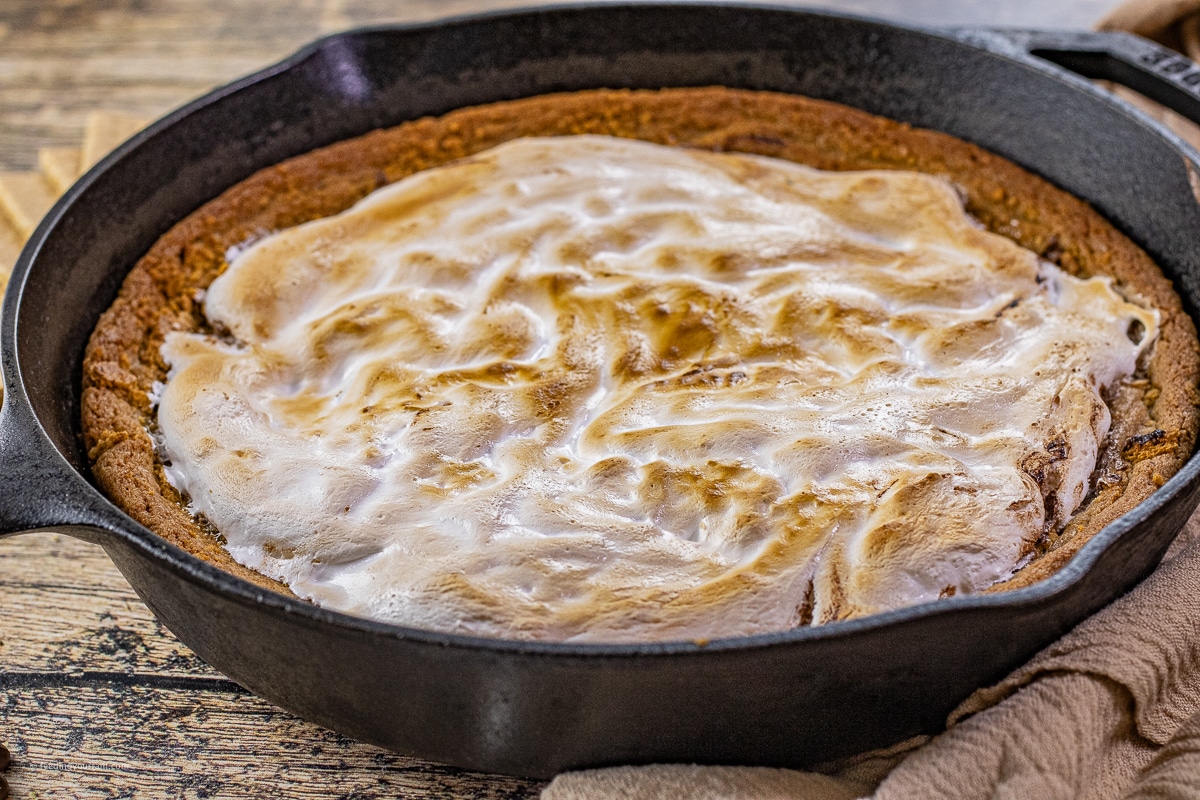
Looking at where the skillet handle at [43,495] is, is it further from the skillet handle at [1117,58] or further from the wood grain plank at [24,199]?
the skillet handle at [1117,58]

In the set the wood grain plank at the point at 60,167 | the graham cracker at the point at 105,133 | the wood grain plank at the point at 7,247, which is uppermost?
the graham cracker at the point at 105,133

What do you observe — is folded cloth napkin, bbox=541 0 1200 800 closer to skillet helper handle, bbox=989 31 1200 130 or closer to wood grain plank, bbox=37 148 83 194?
skillet helper handle, bbox=989 31 1200 130

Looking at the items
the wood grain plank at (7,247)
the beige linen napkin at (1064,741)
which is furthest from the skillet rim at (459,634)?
the wood grain plank at (7,247)

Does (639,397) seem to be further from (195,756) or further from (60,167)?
(60,167)

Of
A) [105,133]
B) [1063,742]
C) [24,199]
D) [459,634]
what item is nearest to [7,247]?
[24,199]

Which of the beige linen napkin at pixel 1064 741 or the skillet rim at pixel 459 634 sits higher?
the skillet rim at pixel 459 634
